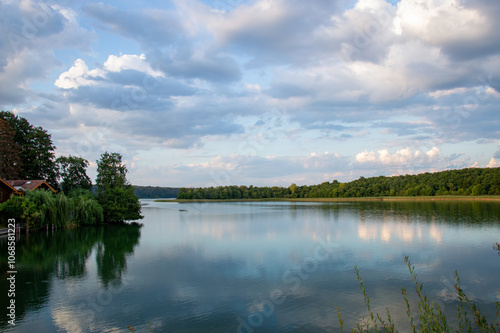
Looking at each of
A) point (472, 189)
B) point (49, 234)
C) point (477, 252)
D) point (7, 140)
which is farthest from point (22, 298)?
point (472, 189)

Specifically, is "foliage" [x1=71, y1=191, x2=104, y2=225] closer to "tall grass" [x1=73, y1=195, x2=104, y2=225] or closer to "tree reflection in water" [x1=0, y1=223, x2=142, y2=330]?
"tall grass" [x1=73, y1=195, x2=104, y2=225]

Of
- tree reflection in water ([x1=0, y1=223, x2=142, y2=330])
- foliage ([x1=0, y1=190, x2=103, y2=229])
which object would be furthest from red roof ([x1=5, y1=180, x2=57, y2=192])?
tree reflection in water ([x1=0, y1=223, x2=142, y2=330])

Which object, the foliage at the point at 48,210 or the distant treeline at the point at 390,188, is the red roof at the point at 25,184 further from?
the distant treeline at the point at 390,188

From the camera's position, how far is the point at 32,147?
42.0 m

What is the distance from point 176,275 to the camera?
14.4m

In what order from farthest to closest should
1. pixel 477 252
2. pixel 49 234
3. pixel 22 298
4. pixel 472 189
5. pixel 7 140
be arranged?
1. pixel 472 189
2. pixel 7 140
3. pixel 49 234
4. pixel 477 252
5. pixel 22 298

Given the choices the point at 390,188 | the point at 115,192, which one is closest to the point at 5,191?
the point at 115,192

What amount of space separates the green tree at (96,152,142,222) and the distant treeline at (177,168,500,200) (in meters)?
83.4

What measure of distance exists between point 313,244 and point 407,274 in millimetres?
8595

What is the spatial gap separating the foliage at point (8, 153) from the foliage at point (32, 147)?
2.78 meters

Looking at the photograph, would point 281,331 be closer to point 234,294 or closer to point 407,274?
point 234,294

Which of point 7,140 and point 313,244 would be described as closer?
point 313,244

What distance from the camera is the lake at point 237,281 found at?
9.51m

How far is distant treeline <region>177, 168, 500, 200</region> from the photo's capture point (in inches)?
3410
